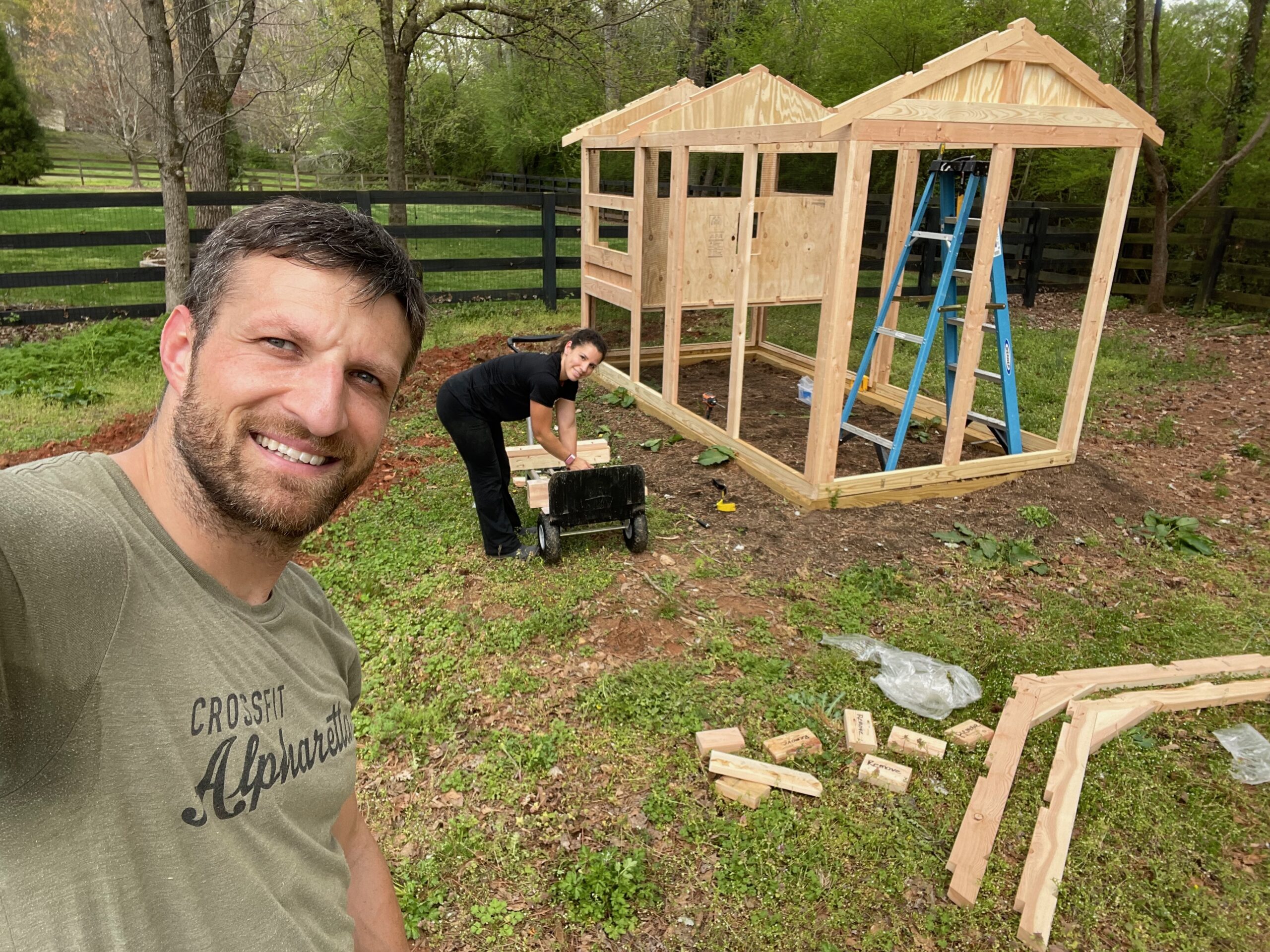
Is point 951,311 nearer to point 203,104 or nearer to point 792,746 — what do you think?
point 792,746

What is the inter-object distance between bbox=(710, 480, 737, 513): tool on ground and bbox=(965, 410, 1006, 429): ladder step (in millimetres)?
2385

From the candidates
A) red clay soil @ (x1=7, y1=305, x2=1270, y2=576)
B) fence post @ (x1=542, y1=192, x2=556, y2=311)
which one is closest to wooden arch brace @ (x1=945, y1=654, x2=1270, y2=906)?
red clay soil @ (x1=7, y1=305, x2=1270, y2=576)

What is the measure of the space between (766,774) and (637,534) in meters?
2.32

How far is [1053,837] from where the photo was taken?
3299 mm

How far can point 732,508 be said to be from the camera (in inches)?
253

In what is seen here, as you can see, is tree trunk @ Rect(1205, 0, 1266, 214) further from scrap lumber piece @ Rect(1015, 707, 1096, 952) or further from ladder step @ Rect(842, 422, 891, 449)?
scrap lumber piece @ Rect(1015, 707, 1096, 952)

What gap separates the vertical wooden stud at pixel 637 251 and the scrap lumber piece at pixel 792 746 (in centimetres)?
569

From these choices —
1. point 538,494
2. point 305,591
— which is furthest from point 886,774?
point 538,494

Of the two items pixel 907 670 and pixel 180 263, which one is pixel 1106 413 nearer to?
pixel 907 670

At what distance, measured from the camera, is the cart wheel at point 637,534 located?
18.5ft

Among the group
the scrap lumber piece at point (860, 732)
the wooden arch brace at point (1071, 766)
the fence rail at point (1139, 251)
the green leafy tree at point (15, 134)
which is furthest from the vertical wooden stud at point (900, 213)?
the green leafy tree at point (15, 134)

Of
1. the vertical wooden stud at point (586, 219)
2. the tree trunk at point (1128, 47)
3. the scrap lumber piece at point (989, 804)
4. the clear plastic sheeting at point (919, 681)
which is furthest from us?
the tree trunk at point (1128, 47)

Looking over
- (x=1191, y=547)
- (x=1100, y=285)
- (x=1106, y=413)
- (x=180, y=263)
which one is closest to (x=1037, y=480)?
(x=1191, y=547)

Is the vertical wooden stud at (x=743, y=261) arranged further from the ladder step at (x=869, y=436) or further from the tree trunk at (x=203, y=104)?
the tree trunk at (x=203, y=104)
